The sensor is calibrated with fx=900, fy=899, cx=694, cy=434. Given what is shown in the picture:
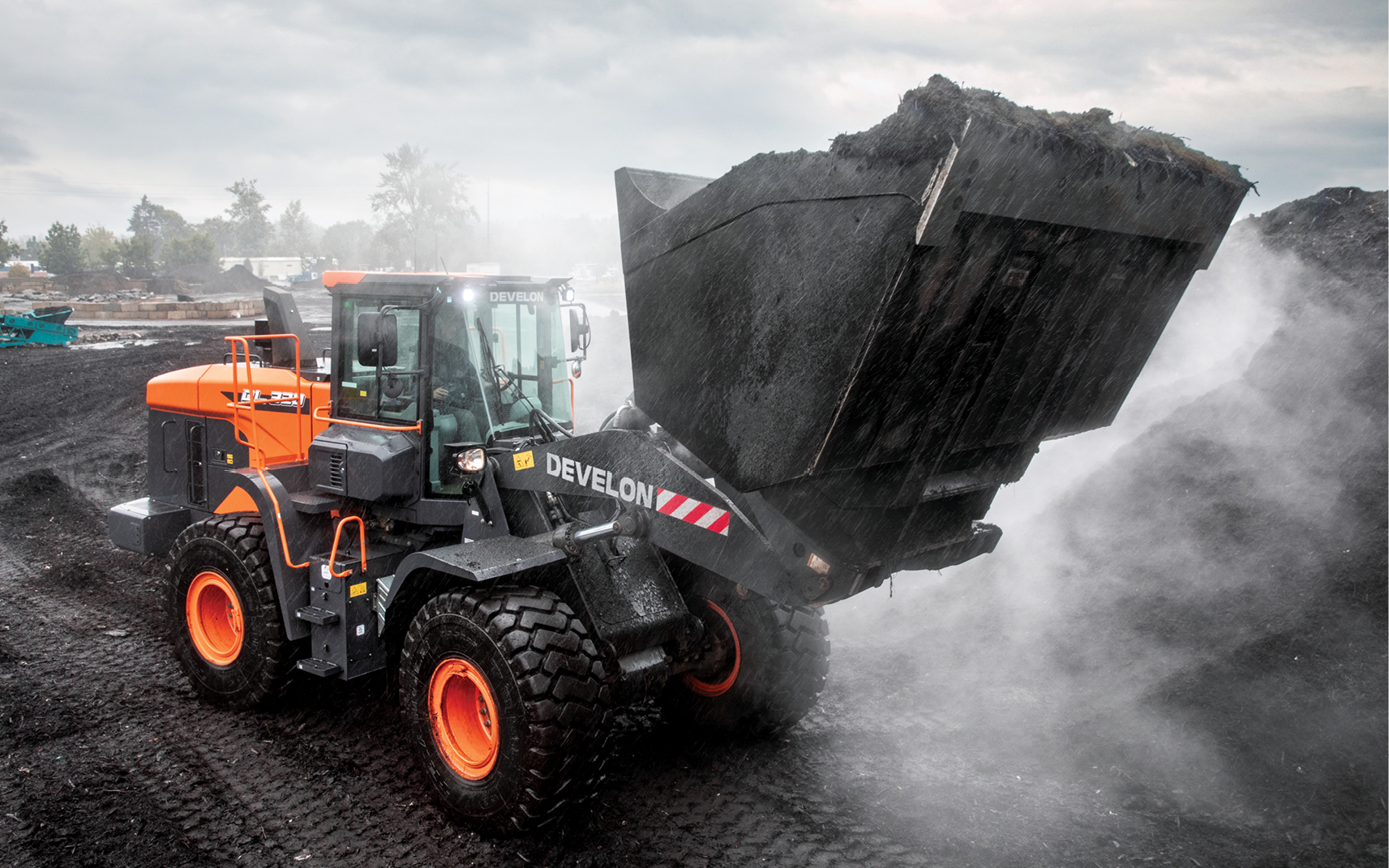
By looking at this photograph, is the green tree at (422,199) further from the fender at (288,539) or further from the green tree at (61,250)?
the green tree at (61,250)

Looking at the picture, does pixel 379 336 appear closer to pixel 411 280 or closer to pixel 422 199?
pixel 411 280

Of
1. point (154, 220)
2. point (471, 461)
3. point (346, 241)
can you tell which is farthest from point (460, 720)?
point (154, 220)

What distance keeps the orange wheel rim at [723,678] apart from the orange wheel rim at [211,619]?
295 cm

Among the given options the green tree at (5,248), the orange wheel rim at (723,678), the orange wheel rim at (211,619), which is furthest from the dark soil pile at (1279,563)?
the green tree at (5,248)

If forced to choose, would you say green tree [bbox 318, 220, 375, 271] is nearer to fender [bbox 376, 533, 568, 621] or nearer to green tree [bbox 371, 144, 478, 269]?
green tree [bbox 371, 144, 478, 269]

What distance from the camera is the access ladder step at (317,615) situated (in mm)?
5137

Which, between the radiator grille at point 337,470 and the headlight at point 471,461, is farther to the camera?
the radiator grille at point 337,470

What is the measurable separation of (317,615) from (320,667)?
302mm

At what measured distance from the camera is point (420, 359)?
16.0ft

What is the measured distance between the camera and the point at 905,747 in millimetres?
5508

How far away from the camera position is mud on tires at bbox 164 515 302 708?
212 inches

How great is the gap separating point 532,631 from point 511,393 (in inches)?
66.5

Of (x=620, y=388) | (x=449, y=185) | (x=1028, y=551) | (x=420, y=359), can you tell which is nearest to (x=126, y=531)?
(x=420, y=359)

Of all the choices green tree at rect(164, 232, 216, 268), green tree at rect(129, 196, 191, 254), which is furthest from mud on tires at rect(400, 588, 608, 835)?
green tree at rect(129, 196, 191, 254)
